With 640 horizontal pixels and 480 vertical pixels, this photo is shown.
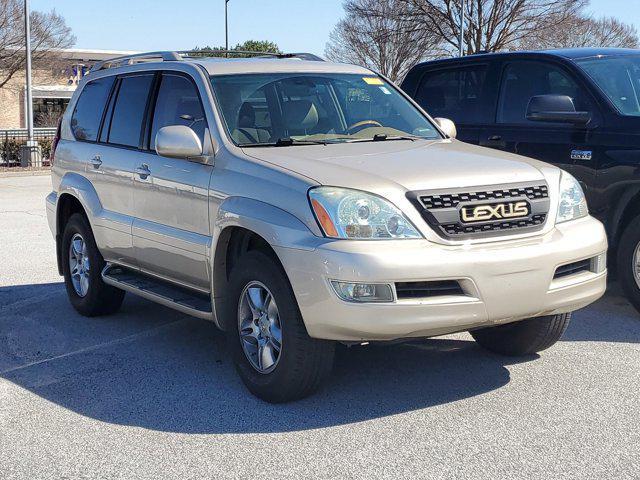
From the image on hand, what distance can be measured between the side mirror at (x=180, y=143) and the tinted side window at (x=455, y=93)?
3.36m

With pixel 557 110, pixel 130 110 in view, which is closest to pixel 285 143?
pixel 130 110

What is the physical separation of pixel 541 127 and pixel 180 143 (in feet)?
10.8

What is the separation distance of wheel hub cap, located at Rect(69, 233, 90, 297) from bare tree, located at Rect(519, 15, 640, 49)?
40.4 m

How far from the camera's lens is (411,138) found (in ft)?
19.7

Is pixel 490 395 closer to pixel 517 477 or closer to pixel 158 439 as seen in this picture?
pixel 517 477

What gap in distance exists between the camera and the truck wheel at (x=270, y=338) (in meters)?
4.73

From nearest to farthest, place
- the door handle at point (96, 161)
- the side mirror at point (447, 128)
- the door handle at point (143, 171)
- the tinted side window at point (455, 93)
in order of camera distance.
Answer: the door handle at point (143, 171) → the side mirror at point (447, 128) → the door handle at point (96, 161) → the tinted side window at point (455, 93)

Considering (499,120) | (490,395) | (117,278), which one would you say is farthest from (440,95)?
(490,395)

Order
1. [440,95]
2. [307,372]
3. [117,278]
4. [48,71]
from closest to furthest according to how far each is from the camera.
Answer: [307,372], [117,278], [440,95], [48,71]

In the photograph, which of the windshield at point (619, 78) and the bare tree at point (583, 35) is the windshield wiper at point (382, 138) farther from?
the bare tree at point (583, 35)

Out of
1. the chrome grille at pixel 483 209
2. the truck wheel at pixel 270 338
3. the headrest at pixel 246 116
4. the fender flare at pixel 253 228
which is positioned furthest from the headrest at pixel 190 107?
the chrome grille at pixel 483 209

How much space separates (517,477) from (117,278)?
3568 millimetres

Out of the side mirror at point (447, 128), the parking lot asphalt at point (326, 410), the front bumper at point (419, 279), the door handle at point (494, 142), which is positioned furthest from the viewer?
the door handle at point (494, 142)

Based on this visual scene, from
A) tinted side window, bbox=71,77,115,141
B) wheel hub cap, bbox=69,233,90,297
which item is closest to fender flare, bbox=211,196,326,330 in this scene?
wheel hub cap, bbox=69,233,90,297
